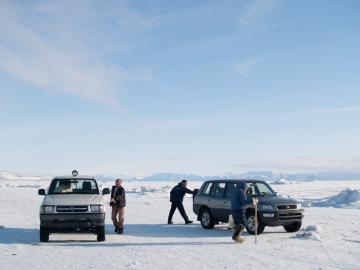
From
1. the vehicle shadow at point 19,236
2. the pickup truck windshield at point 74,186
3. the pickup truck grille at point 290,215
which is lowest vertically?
the vehicle shadow at point 19,236

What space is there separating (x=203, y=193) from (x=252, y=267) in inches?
341

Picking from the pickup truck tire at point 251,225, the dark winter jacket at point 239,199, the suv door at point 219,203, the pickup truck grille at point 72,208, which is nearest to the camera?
the pickup truck grille at point 72,208

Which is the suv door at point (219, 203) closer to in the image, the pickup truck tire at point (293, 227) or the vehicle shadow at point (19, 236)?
the pickup truck tire at point (293, 227)

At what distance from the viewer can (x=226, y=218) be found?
16.7 meters

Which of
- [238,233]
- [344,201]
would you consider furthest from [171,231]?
[344,201]

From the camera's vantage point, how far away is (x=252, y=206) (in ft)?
48.8

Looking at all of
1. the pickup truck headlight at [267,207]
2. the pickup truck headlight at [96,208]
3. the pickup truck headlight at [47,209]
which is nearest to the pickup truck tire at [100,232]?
the pickup truck headlight at [96,208]

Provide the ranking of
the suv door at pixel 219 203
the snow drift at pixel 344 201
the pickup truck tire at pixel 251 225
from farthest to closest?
the snow drift at pixel 344 201
the suv door at pixel 219 203
the pickup truck tire at pixel 251 225

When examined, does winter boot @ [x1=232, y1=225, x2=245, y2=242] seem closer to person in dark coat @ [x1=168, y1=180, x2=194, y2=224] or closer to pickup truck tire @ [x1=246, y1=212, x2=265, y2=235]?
pickup truck tire @ [x1=246, y1=212, x2=265, y2=235]

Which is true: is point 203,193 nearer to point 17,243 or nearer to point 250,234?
point 250,234

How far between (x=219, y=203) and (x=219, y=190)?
592 mm

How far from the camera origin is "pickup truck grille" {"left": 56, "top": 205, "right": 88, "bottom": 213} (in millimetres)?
13125

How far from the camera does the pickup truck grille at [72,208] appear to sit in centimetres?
1312

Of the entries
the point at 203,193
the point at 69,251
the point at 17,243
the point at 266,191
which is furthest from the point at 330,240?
the point at 17,243
